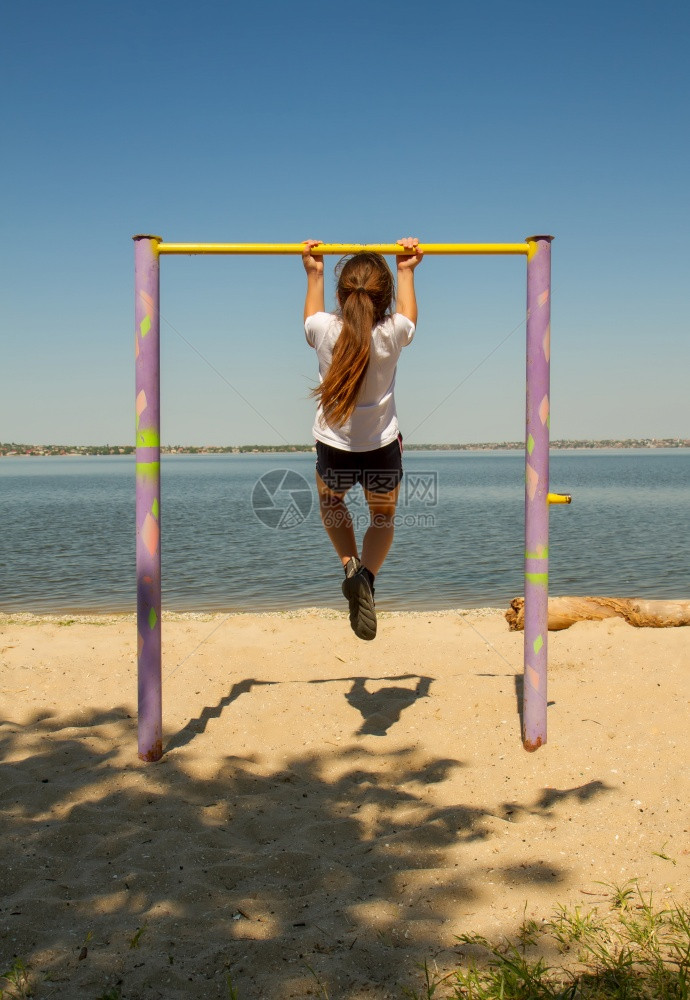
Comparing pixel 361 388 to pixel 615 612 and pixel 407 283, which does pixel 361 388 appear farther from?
pixel 615 612

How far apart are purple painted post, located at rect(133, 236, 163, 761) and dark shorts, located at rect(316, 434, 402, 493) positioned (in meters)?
0.80

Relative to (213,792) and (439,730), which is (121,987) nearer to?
(213,792)

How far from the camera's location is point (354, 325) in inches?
143

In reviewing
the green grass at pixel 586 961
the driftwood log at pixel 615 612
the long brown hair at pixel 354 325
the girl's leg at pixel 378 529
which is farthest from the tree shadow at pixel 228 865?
the driftwood log at pixel 615 612

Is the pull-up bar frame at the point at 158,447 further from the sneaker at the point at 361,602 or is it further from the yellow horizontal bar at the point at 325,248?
the sneaker at the point at 361,602

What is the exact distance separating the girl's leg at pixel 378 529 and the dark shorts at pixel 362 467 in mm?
46

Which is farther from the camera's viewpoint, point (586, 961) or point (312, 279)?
point (312, 279)

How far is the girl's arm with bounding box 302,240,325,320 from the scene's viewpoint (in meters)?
3.73

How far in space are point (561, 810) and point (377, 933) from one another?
1097 mm

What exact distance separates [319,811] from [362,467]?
1.58 metres

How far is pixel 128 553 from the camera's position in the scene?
49.4 ft

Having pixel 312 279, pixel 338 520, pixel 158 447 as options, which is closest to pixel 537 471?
pixel 338 520

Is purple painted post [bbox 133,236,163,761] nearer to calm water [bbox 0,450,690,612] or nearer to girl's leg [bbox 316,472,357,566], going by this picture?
girl's leg [bbox 316,472,357,566]

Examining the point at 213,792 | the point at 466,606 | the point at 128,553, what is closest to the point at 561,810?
the point at 213,792
